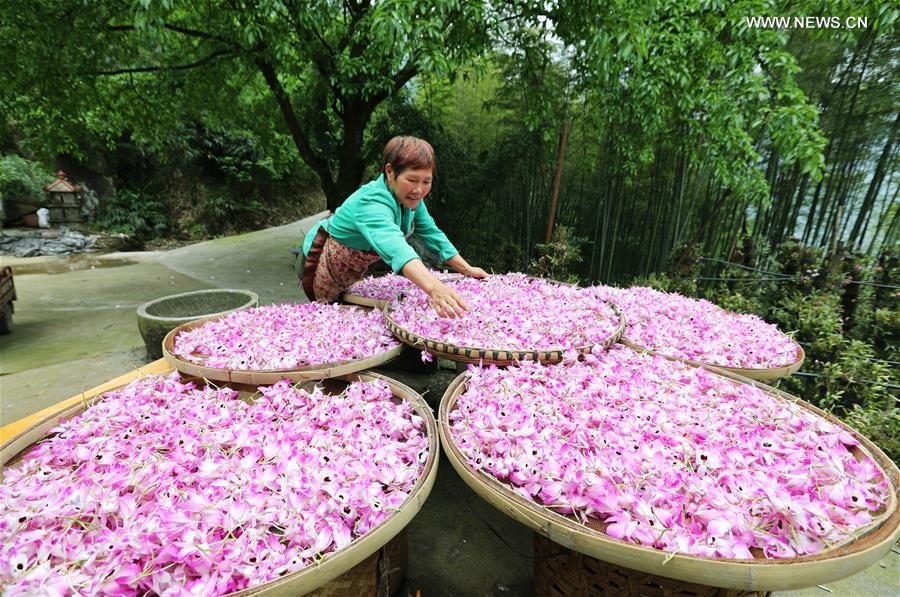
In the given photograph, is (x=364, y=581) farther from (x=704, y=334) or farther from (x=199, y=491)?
(x=704, y=334)

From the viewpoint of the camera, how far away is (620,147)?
4.01 m

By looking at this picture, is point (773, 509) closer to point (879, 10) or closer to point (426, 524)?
point (426, 524)

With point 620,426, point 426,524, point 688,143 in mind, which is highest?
point 688,143

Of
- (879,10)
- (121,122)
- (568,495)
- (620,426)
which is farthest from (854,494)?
(121,122)

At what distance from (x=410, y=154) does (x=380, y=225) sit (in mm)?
372

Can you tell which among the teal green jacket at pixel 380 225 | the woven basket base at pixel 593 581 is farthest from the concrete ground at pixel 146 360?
the teal green jacket at pixel 380 225

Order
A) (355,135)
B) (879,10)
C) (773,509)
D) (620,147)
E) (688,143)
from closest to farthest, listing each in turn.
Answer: (773,509), (879,10), (688,143), (620,147), (355,135)

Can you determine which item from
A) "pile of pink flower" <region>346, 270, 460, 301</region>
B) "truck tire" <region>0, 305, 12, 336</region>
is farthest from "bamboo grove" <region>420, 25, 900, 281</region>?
"truck tire" <region>0, 305, 12, 336</region>

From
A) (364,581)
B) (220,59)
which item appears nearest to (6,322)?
(220,59)

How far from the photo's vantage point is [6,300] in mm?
3852

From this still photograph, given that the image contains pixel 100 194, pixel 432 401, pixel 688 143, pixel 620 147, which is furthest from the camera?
pixel 100 194

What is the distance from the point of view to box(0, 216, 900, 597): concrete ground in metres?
1.60

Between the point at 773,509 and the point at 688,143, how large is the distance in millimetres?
3498

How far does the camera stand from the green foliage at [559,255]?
14.7ft
